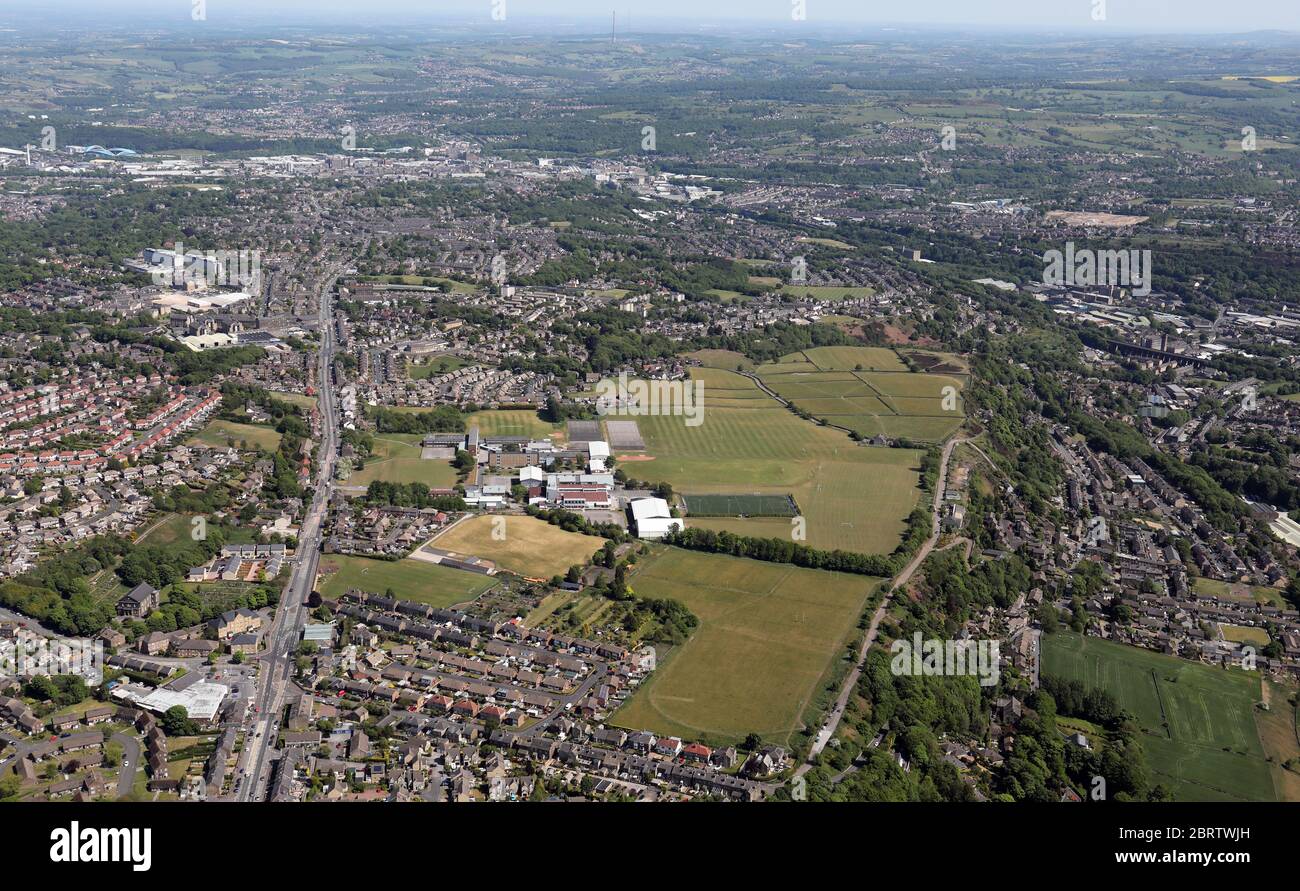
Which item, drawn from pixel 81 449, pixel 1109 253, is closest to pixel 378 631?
pixel 81 449

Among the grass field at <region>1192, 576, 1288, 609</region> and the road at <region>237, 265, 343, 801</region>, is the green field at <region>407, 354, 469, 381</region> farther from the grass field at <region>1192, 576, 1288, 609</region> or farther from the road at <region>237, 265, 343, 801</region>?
the grass field at <region>1192, 576, 1288, 609</region>

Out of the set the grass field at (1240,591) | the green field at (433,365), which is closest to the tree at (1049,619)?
the grass field at (1240,591)

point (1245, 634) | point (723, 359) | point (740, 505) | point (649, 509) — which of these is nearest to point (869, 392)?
point (723, 359)

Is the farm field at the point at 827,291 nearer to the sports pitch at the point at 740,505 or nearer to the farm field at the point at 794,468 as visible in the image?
the farm field at the point at 794,468

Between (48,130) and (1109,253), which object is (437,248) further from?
(48,130)

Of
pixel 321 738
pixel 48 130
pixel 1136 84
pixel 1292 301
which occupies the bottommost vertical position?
pixel 321 738

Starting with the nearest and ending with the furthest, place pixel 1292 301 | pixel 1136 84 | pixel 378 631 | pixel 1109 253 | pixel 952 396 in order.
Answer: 1. pixel 378 631
2. pixel 952 396
3. pixel 1292 301
4. pixel 1109 253
5. pixel 1136 84
